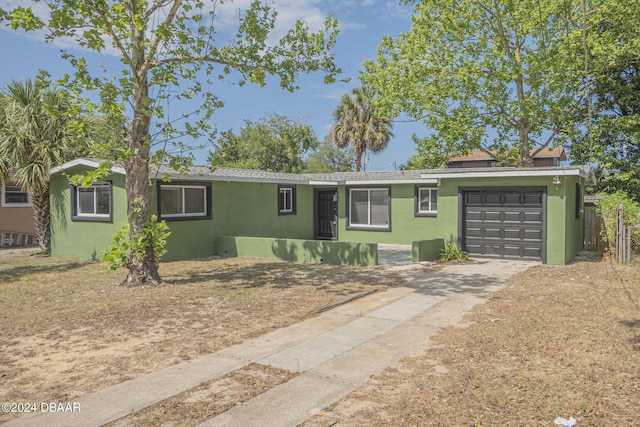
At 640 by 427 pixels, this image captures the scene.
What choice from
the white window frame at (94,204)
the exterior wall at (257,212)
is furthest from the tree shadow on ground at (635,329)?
the white window frame at (94,204)

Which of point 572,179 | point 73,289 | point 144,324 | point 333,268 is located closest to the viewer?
point 144,324

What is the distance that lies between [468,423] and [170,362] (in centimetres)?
316

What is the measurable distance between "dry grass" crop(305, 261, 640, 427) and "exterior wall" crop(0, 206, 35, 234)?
19.5m

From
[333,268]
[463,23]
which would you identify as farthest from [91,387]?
[463,23]

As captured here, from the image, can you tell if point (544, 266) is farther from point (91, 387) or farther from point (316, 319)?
point (91, 387)

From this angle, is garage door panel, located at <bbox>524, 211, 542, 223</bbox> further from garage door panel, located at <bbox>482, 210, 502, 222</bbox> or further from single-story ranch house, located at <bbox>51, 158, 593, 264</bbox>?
garage door panel, located at <bbox>482, 210, 502, 222</bbox>

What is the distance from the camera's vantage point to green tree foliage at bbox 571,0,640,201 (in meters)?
17.0

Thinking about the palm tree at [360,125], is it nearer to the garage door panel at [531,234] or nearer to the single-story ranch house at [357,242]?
the single-story ranch house at [357,242]

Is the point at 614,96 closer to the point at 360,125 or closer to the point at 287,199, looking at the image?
the point at 287,199

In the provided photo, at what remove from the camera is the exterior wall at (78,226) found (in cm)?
1302

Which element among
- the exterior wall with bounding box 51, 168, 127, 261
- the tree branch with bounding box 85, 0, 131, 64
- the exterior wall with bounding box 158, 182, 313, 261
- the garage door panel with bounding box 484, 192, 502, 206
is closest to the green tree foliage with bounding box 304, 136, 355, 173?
the exterior wall with bounding box 158, 182, 313, 261

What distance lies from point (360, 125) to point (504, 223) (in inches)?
752

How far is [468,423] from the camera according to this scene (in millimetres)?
3596

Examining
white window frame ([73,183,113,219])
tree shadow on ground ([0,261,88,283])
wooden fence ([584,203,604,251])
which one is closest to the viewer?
tree shadow on ground ([0,261,88,283])
